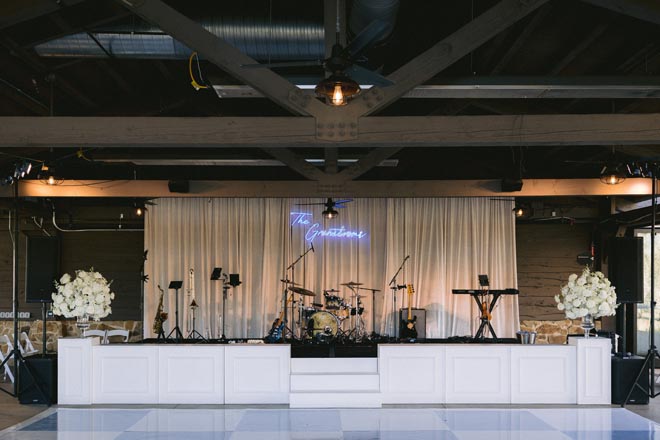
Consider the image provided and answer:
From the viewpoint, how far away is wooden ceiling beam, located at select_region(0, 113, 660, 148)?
6.11 meters

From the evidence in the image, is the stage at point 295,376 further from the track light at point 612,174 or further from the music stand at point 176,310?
the music stand at point 176,310

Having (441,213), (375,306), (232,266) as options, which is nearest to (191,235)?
(232,266)

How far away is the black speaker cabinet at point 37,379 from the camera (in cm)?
795

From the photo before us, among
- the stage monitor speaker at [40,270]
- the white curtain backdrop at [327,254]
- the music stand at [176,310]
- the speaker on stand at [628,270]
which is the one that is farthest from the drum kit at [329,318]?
the speaker on stand at [628,270]

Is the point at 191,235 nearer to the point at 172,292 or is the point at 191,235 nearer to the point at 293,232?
the point at 172,292

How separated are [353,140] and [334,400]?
3413 millimetres

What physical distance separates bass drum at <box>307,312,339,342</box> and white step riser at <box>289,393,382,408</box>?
8.34 feet

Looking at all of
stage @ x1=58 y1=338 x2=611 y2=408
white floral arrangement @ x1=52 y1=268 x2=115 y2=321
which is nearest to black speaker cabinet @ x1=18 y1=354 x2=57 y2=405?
stage @ x1=58 y1=338 x2=611 y2=408

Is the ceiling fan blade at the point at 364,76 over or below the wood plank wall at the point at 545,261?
over

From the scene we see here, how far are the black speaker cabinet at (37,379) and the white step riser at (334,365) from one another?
305 centimetres

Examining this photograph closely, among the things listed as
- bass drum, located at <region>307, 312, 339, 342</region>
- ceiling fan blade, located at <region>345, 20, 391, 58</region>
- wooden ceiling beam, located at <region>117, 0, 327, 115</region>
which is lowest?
bass drum, located at <region>307, 312, 339, 342</region>

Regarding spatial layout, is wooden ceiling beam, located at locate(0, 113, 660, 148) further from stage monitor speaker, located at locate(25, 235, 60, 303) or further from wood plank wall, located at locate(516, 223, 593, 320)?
wood plank wall, located at locate(516, 223, 593, 320)

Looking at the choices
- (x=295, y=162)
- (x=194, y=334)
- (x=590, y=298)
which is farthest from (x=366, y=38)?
(x=194, y=334)

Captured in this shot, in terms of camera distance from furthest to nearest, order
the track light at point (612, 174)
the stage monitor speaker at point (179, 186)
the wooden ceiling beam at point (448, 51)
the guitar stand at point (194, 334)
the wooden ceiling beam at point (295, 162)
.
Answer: the guitar stand at point (194, 334) → the stage monitor speaker at point (179, 186) → the wooden ceiling beam at point (295, 162) → the track light at point (612, 174) → the wooden ceiling beam at point (448, 51)
